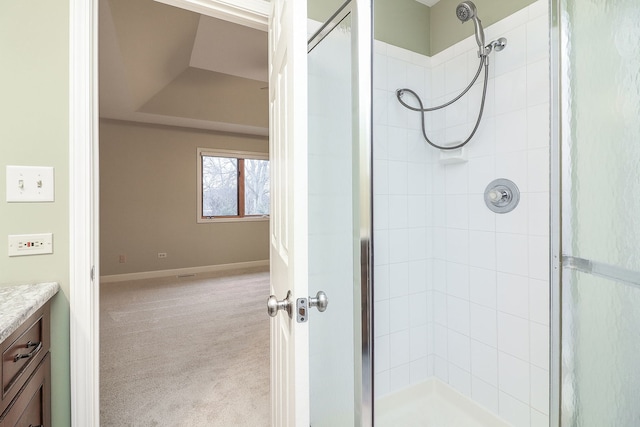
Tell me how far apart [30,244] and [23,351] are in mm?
387

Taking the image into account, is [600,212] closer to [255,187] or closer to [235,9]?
[235,9]

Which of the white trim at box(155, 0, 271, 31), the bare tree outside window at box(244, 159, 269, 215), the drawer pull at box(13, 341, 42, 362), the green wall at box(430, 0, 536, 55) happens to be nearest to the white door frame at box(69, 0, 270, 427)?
the drawer pull at box(13, 341, 42, 362)

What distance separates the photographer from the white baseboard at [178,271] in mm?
4488

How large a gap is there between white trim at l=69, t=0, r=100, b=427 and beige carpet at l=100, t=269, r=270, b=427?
63 centimetres

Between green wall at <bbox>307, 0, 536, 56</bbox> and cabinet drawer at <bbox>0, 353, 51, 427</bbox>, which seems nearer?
cabinet drawer at <bbox>0, 353, 51, 427</bbox>

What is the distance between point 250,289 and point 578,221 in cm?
380

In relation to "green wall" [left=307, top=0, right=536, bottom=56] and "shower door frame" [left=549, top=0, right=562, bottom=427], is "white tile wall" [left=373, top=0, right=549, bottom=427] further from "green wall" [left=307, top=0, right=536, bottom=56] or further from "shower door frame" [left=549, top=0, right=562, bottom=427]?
"shower door frame" [left=549, top=0, right=562, bottom=427]

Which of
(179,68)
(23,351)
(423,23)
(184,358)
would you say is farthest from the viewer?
(179,68)

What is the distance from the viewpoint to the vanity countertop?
807mm

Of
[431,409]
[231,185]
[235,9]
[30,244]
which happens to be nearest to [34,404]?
[30,244]

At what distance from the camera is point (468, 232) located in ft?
5.69

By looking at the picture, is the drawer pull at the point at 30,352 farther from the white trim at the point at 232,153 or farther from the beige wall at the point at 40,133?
the white trim at the point at 232,153

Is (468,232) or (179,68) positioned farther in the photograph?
(179,68)

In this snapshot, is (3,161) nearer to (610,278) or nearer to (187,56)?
(610,278)
